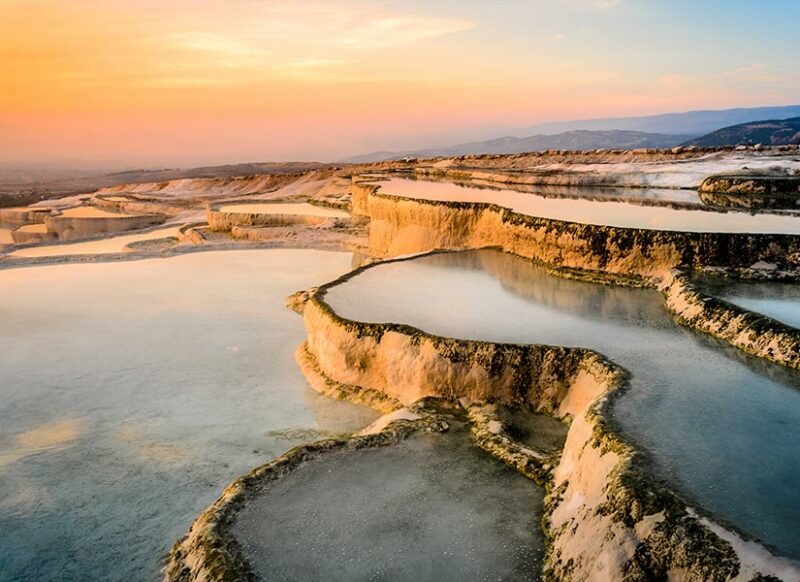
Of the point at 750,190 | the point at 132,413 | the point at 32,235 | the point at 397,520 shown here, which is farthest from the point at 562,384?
the point at 32,235

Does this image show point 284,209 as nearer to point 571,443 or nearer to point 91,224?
point 91,224

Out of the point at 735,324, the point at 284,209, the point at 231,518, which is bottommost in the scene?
the point at 284,209

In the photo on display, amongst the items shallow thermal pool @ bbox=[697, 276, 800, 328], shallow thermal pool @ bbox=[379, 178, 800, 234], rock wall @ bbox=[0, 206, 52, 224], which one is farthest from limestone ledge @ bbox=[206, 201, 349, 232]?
rock wall @ bbox=[0, 206, 52, 224]

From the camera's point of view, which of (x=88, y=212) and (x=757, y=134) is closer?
(x=88, y=212)

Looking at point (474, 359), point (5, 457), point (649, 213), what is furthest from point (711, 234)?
point (5, 457)

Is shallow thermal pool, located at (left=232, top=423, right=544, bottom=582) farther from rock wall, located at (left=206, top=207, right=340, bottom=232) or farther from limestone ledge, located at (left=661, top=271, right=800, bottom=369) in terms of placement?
rock wall, located at (left=206, top=207, right=340, bottom=232)

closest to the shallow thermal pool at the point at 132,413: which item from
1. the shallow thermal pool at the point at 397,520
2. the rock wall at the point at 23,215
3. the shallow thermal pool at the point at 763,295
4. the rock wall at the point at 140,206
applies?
the shallow thermal pool at the point at 397,520
